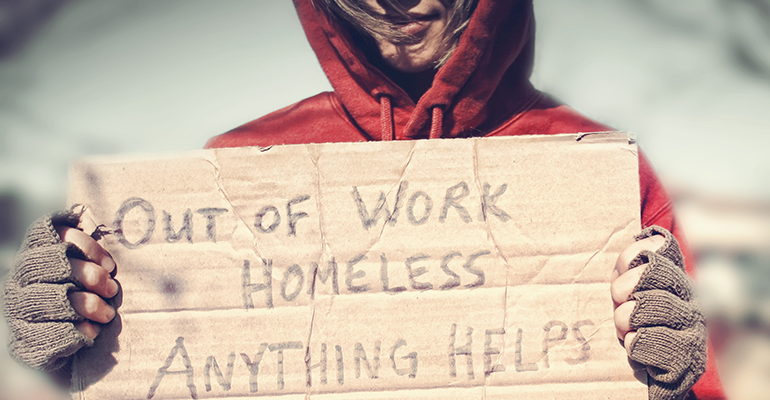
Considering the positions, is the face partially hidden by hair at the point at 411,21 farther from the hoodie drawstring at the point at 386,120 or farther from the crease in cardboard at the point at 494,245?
the crease in cardboard at the point at 494,245

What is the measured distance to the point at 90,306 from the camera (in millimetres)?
686

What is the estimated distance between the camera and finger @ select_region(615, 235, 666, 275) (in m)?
0.69

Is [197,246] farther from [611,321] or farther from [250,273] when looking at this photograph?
[611,321]

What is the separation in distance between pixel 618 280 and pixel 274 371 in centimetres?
62

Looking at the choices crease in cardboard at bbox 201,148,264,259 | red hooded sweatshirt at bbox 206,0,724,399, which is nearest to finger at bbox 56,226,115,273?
crease in cardboard at bbox 201,148,264,259

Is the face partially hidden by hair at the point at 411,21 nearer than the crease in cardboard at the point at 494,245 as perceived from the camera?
No

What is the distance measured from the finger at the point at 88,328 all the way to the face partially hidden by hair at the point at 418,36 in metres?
0.79

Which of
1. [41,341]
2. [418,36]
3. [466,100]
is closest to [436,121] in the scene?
[466,100]

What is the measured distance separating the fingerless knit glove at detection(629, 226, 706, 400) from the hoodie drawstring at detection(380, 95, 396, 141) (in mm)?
545

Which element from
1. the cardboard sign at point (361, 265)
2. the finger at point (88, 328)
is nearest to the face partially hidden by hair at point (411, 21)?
the cardboard sign at point (361, 265)

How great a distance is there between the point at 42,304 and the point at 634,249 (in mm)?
973

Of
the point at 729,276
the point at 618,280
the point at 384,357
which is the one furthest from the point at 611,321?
the point at 729,276

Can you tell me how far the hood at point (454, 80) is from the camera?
2.86 ft

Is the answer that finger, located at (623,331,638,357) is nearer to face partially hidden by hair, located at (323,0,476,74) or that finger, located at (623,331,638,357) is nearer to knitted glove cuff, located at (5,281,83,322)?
face partially hidden by hair, located at (323,0,476,74)
